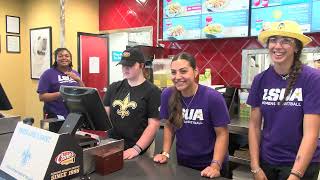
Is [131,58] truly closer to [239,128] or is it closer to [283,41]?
[283,41]

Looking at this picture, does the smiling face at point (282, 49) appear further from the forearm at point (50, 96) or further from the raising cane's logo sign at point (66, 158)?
the forearm at point (50, 96)

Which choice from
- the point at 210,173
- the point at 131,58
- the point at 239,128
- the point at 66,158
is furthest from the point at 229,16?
the point at 66,158

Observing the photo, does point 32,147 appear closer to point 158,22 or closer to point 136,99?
point 136,99

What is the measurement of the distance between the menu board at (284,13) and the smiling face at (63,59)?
6.26ft

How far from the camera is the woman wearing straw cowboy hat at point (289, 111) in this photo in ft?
5.14

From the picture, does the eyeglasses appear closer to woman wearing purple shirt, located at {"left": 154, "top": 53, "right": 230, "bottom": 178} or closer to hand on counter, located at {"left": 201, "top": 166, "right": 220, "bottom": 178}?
woman wearing purple shirt, located at {"left": 154, "top": 53, "right": 230, "bottom": 178}

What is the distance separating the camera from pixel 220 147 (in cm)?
174

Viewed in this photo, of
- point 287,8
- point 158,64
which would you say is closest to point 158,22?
point 158,64

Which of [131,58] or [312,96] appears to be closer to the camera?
[312,96]

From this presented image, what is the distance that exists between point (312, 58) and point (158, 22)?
193 cm

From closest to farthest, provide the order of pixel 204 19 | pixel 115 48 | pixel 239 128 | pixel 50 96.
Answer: pixel 239 128
pixel 50 96
pixel 204 19
pixel 115 48

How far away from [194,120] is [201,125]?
0.05m

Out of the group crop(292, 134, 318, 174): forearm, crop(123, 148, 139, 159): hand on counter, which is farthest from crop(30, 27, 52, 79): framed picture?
crop(292, 134, 318, 174): forearm

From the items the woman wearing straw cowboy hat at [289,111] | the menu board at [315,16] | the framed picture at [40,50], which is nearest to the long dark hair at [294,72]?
the woman wearing straw cowboy hat at [289,111]
